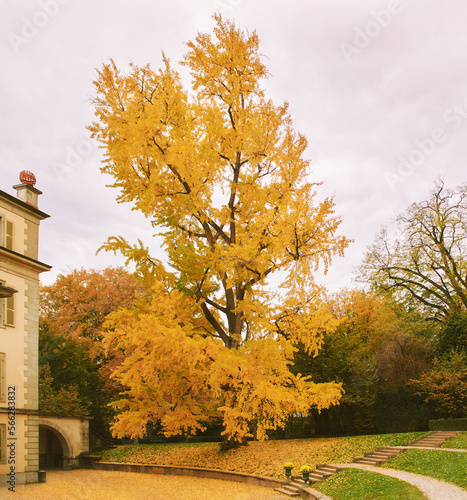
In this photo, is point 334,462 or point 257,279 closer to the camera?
point 334,462

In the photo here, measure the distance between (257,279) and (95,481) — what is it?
10.1 metres

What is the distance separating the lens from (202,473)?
62.2 feet

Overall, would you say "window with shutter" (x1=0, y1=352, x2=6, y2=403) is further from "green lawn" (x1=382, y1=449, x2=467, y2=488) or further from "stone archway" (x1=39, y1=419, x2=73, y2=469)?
"green lawn" (x1=382, y1=449, x2=467, y2=488)

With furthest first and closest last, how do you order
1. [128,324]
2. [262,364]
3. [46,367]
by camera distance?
[46,367]
[128,324]
[262,364]

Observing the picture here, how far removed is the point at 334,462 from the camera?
16703 millimetres

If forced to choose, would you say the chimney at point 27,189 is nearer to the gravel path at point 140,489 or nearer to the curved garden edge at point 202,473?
the gravel path at point 140,489

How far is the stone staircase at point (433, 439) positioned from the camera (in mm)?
17875

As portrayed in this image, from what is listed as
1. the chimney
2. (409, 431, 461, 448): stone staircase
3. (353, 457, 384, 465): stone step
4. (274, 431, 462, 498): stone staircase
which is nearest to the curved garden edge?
(274, 431, 462, 498): stone staircase

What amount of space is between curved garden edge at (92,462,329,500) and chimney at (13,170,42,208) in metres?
12.3

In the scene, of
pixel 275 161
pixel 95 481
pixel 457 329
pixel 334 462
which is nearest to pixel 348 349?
pixel 457 329

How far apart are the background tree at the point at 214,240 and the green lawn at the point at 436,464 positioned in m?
2.86

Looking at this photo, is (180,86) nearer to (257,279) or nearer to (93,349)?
(257,279)

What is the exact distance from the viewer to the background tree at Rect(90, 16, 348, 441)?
634 inches

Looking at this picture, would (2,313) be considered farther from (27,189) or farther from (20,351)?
(27,189)
